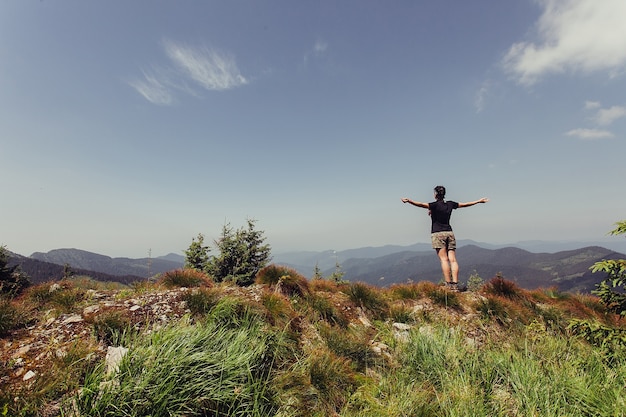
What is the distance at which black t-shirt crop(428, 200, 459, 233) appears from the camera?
959 cm

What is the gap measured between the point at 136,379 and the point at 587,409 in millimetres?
5601

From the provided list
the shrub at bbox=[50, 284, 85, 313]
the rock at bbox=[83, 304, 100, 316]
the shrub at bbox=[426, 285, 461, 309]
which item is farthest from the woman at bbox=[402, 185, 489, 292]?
the shrub at bbox=[50, 284, 85, 313]

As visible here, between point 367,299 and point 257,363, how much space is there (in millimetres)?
4776

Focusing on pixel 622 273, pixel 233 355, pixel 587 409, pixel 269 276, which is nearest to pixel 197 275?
pixel 269 276

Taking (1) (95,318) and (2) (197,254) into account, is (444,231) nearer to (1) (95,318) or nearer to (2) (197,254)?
(1) (95,318)

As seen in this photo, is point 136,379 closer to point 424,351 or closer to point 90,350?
point 90,350

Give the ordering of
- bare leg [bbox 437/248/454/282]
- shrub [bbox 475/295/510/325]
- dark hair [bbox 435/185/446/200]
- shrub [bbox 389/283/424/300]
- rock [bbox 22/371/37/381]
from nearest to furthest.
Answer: rock [bbox 22/371/37/381]
shrub [bbox 475/295/510/325]
shrub [bbox 389/283/424/300]
bare leg [bbox 437/248/454/282]
dark hair [bbox 435/185/446/200]

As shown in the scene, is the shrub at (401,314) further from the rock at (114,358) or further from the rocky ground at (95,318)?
the rock at (114,358)

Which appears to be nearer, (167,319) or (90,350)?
(90,350)

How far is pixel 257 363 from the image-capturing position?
13.5 feet

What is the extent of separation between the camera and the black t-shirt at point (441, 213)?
9.59 metres

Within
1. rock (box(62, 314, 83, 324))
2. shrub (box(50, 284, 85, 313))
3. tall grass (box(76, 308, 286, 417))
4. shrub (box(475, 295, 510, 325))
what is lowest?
shrub (box(475, 295, 510, 325))

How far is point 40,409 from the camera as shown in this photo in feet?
9.31

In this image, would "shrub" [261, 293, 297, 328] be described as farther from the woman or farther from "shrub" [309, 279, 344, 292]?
the woman
